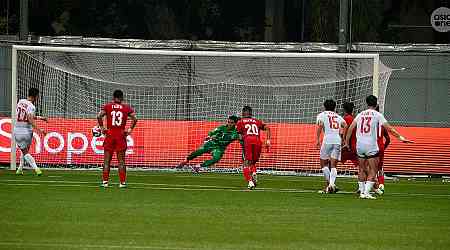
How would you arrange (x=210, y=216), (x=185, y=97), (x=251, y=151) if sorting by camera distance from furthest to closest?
1. (x=185, y=97)
2. (x=251, y=151)
3. (x=210, y=216)

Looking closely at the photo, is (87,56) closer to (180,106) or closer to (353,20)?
(180,106)

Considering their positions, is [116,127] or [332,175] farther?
[116,127]

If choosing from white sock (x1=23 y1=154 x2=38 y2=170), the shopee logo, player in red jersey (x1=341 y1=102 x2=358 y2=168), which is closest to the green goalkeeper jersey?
the shopee logo

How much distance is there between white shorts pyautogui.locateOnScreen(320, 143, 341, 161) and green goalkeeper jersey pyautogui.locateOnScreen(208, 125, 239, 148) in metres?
6.64

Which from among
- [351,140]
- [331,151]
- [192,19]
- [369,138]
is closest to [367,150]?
[369,138]

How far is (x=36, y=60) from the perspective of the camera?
32125 millimetres

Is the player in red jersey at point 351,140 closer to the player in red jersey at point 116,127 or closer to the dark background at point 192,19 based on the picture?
the player in red jersey at point 116,127

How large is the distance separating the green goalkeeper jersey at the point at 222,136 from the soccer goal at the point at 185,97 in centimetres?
83

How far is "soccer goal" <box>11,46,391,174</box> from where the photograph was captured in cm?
3180

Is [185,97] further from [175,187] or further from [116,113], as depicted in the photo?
[116,113]

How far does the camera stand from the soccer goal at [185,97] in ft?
104

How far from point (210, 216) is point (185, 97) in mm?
15411

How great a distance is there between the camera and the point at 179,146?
32219mm

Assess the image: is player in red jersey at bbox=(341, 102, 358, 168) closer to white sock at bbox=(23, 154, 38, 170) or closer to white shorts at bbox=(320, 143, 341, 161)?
white shorts at bbox=(320, 143, 341, 161)
